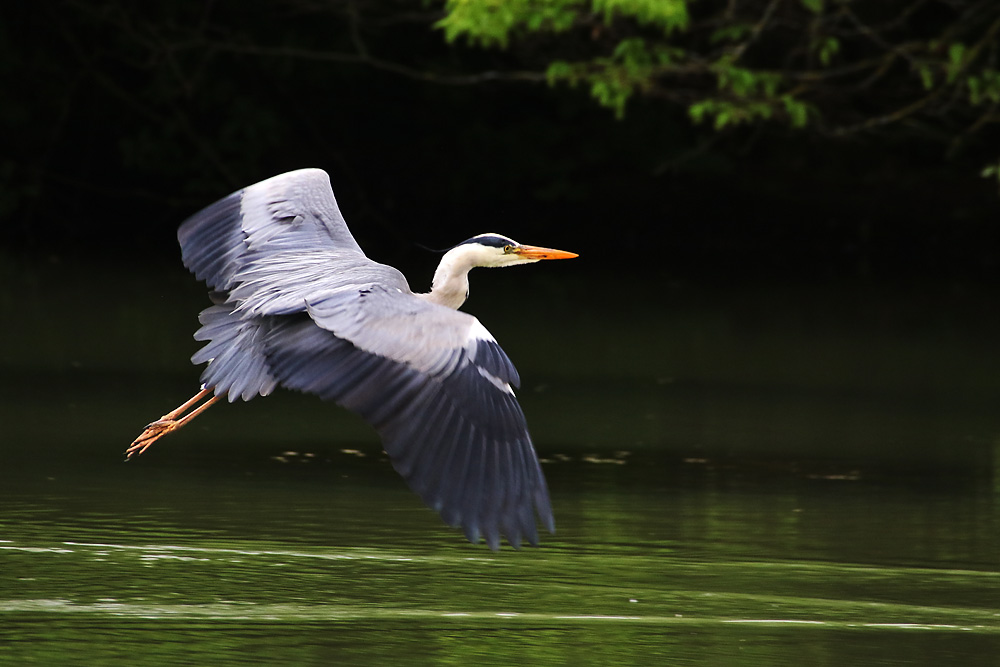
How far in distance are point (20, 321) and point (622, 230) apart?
11.7 meters

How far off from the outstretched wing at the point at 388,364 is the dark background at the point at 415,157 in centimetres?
1517

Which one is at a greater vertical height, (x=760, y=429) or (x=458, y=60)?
(x=458, y=60)

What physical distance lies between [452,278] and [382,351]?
1.52 m

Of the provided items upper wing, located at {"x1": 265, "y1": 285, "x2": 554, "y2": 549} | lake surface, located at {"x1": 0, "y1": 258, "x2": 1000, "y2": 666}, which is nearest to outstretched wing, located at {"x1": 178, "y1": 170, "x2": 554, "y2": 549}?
upper wing, located at {"x1": 265, "y1": 285, "x2": 554, "y2": 549}

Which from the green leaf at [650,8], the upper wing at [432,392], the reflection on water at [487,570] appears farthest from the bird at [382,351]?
the green leaf at [650,8]

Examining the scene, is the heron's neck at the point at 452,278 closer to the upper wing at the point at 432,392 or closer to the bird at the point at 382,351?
the bird at the point at 382,351

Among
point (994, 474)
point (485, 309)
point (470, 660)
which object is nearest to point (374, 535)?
point (470, 660)

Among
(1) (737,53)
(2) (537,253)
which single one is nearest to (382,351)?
(2) (537,253)

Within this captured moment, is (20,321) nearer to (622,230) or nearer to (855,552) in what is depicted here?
(855,552)

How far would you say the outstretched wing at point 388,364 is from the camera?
5.37 metres

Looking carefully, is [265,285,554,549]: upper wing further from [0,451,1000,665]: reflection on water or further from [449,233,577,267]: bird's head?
[449,233,577,267]: bird's head

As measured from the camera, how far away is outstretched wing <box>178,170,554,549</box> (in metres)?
5.37

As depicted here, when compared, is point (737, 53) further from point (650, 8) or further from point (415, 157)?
point (415, 157)

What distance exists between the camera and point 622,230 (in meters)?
24.8
